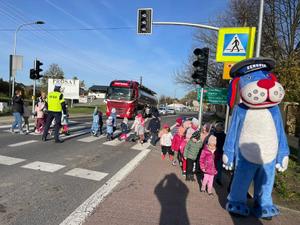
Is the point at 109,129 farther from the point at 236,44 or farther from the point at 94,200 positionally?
the point at 94,200

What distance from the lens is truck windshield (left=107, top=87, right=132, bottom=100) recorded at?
26.9m

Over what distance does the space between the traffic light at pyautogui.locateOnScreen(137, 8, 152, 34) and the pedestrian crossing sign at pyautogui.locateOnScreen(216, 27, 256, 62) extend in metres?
4.62

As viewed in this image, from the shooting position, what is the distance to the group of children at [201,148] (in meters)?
5.80

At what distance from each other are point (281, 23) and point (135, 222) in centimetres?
1928

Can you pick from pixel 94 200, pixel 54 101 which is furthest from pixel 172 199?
pixel 54 101

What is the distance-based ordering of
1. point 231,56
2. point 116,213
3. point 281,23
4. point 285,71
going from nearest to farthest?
point 116,213
point 231,56
point 285,71
point 281,23

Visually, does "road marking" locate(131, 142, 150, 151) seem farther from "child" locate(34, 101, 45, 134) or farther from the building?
the building

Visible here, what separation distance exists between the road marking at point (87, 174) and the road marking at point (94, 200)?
0.28m

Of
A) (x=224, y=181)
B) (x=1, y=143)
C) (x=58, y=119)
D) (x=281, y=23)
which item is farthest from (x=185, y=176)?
(x=281, y=23)

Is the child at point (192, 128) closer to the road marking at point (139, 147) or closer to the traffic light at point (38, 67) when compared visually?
the road marking at point (139, 147)

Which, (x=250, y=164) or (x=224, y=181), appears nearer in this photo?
(x=250, y=164)

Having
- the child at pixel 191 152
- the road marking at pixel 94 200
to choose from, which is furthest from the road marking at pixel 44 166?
the child at pixel 191 152

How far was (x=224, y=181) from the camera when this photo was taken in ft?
23.1

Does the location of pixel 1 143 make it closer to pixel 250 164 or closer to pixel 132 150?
pixel 132 150
